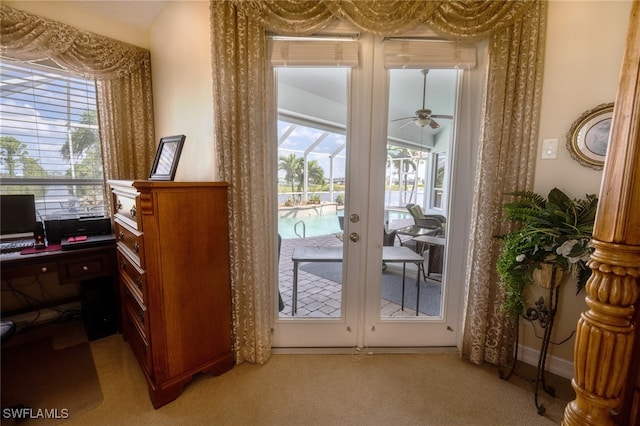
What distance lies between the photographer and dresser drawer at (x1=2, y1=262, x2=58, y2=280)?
5.74 ft

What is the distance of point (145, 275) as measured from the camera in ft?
4.86

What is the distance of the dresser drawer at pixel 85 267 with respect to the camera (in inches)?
76.0

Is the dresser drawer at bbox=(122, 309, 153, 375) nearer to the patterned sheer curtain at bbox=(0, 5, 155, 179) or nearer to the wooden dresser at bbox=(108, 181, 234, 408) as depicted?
the wooden dresser at bbox=(108, 181, 234, 408)

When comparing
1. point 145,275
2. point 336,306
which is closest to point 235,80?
point 145,275

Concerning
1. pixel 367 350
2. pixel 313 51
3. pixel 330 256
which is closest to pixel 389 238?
pixel 330 256

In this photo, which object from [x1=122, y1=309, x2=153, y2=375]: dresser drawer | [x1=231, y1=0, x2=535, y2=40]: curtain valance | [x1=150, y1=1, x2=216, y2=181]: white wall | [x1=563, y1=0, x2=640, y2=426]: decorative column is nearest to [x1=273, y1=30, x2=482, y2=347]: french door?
[x1=231, y1=0, x2=535, y2=40]: curtain valance

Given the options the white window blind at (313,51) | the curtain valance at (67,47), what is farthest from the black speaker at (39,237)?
the white window blind at (313,51)

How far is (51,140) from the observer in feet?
7.53

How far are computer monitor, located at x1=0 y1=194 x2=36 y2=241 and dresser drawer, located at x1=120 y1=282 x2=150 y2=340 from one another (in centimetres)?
94

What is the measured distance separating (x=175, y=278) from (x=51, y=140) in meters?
1.96

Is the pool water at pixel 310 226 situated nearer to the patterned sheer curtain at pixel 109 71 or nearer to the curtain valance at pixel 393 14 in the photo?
the curtain valance at pixel 393 14

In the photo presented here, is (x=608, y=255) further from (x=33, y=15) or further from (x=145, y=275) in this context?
(x=33, y=15)

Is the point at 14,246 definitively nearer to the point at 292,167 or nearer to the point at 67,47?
the point at 67,47

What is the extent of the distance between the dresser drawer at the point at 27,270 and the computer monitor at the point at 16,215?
45cm
